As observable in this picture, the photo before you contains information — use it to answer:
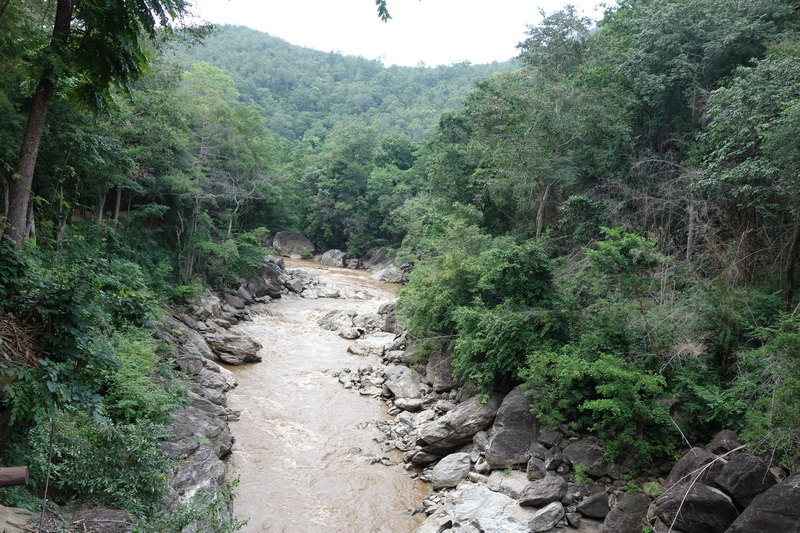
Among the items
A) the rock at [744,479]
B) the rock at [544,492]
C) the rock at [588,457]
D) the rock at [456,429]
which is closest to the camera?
the rock at [744,479]

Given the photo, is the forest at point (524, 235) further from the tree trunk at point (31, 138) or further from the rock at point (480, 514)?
the rock at point (480, 514)

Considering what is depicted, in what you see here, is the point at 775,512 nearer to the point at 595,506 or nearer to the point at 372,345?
the point at 595,506

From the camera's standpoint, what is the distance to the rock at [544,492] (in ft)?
25.7

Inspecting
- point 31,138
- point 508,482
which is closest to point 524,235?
point 508,482

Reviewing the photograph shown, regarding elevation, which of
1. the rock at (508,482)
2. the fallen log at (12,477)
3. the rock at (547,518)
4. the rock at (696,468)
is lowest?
the rock at (508,482)

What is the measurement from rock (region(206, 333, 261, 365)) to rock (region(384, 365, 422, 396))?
4.84 meters

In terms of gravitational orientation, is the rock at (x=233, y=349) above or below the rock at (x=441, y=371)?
below

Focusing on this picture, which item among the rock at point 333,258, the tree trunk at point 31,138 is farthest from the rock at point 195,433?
the rock at point 333,258

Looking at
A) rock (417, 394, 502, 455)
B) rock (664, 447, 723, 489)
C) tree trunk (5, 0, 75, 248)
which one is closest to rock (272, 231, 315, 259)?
rock (417, 394, 502, 455)

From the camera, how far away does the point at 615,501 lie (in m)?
7.46

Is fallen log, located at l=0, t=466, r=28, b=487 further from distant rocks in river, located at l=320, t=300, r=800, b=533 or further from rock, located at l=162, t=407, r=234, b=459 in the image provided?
distant rocks in river, located at l=320, t=300, r=800, b=533

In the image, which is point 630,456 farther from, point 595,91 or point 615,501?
point 595,91

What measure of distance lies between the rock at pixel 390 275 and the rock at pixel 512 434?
76.2 ft

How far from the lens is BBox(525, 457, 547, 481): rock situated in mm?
8628
